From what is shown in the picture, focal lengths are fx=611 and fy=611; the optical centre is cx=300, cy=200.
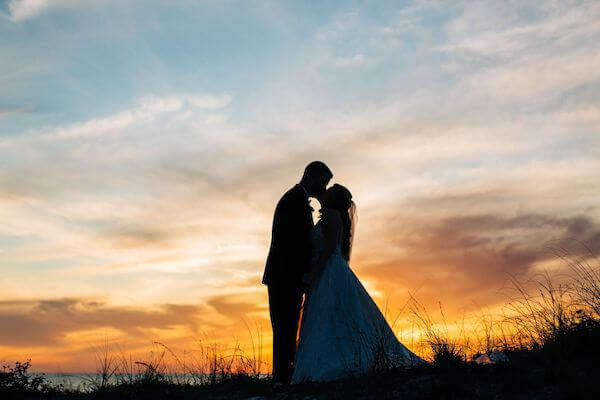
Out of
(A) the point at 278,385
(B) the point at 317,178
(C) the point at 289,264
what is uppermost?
(B) the point at 317,178

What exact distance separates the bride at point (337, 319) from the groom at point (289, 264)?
0.15 metres

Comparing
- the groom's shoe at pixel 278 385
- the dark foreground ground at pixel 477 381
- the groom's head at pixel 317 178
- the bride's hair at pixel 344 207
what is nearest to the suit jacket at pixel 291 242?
the groom's head at pixel 317 178

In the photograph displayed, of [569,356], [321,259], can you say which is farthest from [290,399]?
[569,356]

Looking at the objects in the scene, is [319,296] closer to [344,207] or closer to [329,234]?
[329,234]

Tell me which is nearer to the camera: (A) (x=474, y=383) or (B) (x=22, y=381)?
(A) (x=474, y=383)

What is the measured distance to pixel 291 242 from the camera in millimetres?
9062

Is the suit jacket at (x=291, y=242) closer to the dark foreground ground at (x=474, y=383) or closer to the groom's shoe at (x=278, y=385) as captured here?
the groom's shoe at (x=278, y=385)

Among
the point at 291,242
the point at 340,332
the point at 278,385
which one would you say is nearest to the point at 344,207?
the point at 291,242

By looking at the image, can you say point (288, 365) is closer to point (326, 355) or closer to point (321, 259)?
point (326, 355)

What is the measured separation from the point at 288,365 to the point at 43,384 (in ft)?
16.4

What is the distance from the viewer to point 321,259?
8.95 m

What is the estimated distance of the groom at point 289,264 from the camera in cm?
904

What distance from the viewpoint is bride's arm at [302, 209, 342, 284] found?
8.78m

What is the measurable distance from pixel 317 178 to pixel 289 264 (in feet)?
4.42
